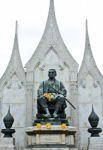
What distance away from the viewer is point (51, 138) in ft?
26.0

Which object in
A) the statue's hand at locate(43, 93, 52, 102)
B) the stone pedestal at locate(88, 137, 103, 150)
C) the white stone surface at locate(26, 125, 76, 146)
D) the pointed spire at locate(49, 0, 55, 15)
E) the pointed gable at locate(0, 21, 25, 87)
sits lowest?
the stone pedestal at locate(88, 137, 103, 150)

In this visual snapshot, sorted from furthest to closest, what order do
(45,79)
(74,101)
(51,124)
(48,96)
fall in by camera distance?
(45,79)
(74,101)
(48,96)
(51,124)

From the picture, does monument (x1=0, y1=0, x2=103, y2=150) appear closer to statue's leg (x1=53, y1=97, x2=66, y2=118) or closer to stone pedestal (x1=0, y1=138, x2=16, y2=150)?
statue's leg (x1=53, y1=97, x2=66, y2=118)

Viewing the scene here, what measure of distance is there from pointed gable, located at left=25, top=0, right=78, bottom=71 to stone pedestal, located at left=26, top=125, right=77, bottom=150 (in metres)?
4.59

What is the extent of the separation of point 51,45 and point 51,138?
5412 mm

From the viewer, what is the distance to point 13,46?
1261 cm

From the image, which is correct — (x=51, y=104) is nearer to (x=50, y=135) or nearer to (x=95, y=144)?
(x=50, y=135)

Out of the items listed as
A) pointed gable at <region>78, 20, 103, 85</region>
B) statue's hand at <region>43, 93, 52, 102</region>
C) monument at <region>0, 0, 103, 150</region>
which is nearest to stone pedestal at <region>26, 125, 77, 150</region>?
statue's hand at <region>43, 93, 52, 102</region>

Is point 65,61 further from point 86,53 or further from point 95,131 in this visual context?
point 95,131

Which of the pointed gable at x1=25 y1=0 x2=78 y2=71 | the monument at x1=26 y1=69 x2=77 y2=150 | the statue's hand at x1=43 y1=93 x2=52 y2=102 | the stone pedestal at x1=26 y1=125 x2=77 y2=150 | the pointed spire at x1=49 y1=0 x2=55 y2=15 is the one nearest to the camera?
the stone pedestal at x1=26 y1=125 x2=77 y2=150

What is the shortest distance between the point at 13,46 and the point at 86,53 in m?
2.91

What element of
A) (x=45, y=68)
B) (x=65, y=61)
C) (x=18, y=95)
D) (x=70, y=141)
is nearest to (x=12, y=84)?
(x=18, y=95)

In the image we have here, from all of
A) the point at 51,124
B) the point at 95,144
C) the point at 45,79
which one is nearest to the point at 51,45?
the point at 45,79

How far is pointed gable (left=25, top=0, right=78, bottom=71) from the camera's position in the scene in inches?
485
